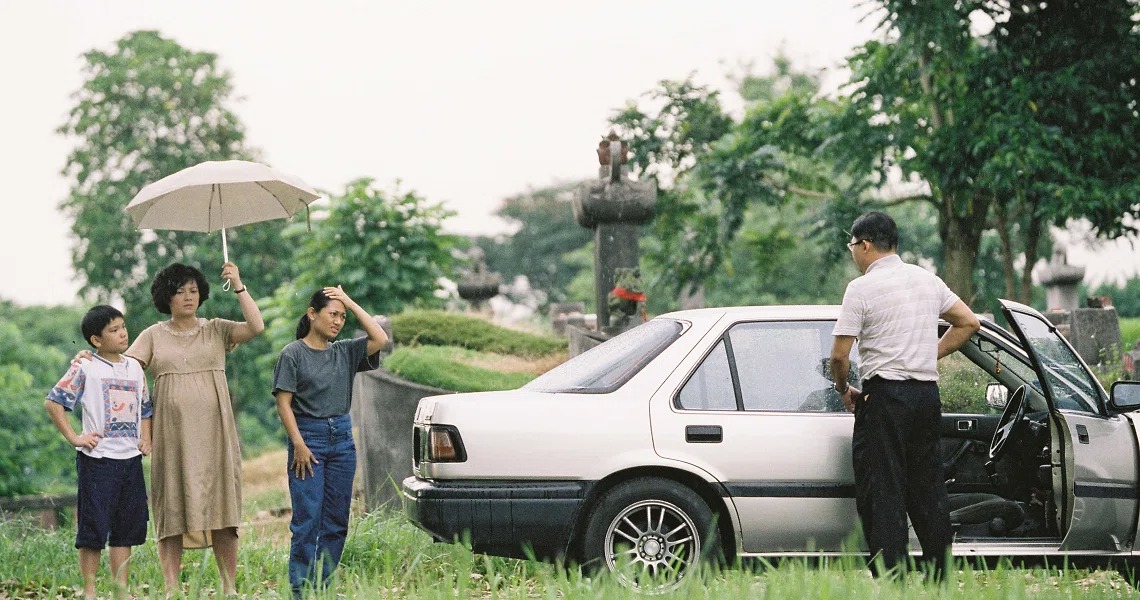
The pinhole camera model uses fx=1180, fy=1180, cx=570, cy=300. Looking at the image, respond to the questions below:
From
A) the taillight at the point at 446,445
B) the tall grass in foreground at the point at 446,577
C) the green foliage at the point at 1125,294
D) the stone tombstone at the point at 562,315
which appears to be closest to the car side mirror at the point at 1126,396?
the tall grass in foreground at the point at 446,577

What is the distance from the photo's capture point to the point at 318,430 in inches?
221

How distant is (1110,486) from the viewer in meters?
5.43

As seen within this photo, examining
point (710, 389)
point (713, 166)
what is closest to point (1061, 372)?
point (710, 389)

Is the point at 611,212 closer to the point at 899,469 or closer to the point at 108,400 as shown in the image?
the point at 108,400

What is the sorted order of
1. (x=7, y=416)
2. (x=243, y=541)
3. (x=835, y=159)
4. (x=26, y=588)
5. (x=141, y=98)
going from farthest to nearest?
(x=141, y=98)
(x=7, y=416)
(x=835, y=159)
(x=243, y=541)
(x=26, y=588)

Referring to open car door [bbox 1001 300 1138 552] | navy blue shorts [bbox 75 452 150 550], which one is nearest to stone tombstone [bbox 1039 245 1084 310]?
open car door [bbox 1001 300 1138 552]

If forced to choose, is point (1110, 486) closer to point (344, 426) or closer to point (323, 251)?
point (344, 426)

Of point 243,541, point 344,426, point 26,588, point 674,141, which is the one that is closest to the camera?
point 344,426

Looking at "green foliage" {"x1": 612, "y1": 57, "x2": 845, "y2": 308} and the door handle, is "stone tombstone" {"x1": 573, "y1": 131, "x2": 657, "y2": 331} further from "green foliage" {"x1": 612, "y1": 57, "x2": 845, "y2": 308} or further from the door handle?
the door handle

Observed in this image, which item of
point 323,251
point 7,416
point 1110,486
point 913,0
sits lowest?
point 7,416

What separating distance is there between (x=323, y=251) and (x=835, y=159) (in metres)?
9.00

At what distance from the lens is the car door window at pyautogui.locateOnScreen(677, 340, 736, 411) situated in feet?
17.5

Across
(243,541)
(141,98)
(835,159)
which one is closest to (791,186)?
(835,159)

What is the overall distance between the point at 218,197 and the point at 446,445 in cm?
227
